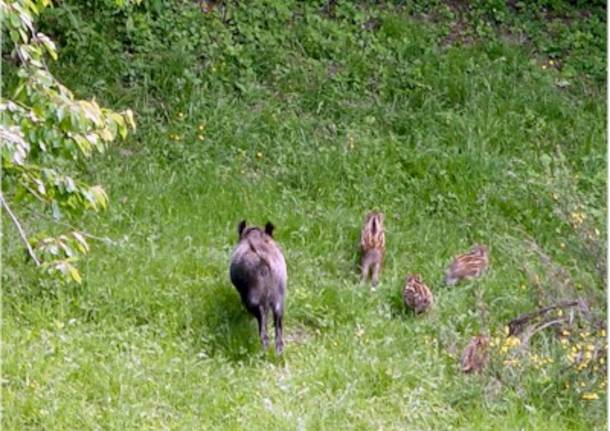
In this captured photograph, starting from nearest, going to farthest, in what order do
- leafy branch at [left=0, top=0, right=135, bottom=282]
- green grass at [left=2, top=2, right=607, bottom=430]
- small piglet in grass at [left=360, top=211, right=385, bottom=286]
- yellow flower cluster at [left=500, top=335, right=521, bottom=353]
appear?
1. leafy branch at [left=0, top=0, right=135, bottom=282]
2. green grass at [left=2, top=2, right=607, bottom=430]
3. yellow flower cluster at [left=500, top=335, right=521, bottom=353]
4. small piglet in grass at [left=360, top=211, right=385, bottom=286]

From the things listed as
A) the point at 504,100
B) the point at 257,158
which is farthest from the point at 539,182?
the point at 257,158

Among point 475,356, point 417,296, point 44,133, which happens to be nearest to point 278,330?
point 417,296

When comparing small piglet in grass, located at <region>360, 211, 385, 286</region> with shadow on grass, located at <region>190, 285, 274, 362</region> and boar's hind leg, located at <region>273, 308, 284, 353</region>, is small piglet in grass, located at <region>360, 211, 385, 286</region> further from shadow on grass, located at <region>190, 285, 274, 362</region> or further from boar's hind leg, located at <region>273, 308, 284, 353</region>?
boar's hind leg, located at <region>273, 308, 284, 353</region>

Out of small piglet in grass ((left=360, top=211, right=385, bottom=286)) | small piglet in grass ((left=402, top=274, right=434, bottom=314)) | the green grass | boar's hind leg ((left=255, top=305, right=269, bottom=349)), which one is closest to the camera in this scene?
the green grass

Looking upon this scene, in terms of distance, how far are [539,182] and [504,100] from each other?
1750mm

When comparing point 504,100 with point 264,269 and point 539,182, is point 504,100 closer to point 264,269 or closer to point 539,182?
point 539,182

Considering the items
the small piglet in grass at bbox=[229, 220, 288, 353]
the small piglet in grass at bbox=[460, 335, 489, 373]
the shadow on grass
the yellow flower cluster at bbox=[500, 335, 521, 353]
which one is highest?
the small piglet in grass at bbox=[229, 220, 288, 353]

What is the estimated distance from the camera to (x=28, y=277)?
8.88 metres

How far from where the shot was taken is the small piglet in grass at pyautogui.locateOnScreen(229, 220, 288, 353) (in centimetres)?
846

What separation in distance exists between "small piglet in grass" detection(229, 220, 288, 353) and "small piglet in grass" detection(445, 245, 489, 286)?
1532mm

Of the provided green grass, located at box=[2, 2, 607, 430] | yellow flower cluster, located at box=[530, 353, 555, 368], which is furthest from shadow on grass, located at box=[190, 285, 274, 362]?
yellow flower cluster, located at box=[530, 353, 555, 368]

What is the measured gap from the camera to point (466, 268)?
31.8 ft

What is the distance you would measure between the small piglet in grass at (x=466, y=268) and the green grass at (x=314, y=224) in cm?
11

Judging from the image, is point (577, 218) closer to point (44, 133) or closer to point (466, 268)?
point (466, 268)
